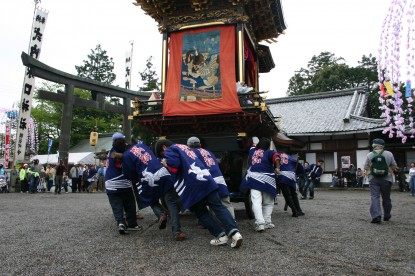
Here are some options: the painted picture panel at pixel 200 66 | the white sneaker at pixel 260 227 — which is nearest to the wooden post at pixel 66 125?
the painted picture panel at pixel 200 66

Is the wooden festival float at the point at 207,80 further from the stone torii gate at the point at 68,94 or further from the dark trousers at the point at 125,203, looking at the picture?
the stone torii gate at the point at 68,94

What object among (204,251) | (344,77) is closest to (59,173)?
(204,251)

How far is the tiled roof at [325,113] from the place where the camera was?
79.2 feet

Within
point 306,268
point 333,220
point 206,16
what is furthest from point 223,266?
point 206,16

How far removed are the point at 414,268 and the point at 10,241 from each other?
18.0 feet

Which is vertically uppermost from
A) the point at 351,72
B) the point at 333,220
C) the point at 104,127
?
the point at 351,72

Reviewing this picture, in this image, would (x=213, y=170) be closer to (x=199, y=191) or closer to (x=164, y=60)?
(x=199, y=191)

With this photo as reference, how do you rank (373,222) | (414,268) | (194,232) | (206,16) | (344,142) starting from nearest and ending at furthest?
(414,268) → (194,232) → (373,222) → (206,16) → (344,142)

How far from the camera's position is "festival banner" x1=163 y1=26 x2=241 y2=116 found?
1009 centimetres

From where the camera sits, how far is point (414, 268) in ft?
12.7

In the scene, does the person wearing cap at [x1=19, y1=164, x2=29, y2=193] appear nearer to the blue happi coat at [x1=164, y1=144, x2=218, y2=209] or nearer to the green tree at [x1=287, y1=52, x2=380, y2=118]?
the blue happi coat at [x1=164, y1=144, x2=218, y2=209]

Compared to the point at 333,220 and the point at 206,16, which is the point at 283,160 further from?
the point at 206,16

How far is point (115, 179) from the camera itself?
6484 millimetres

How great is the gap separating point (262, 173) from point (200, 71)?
4843 mm
